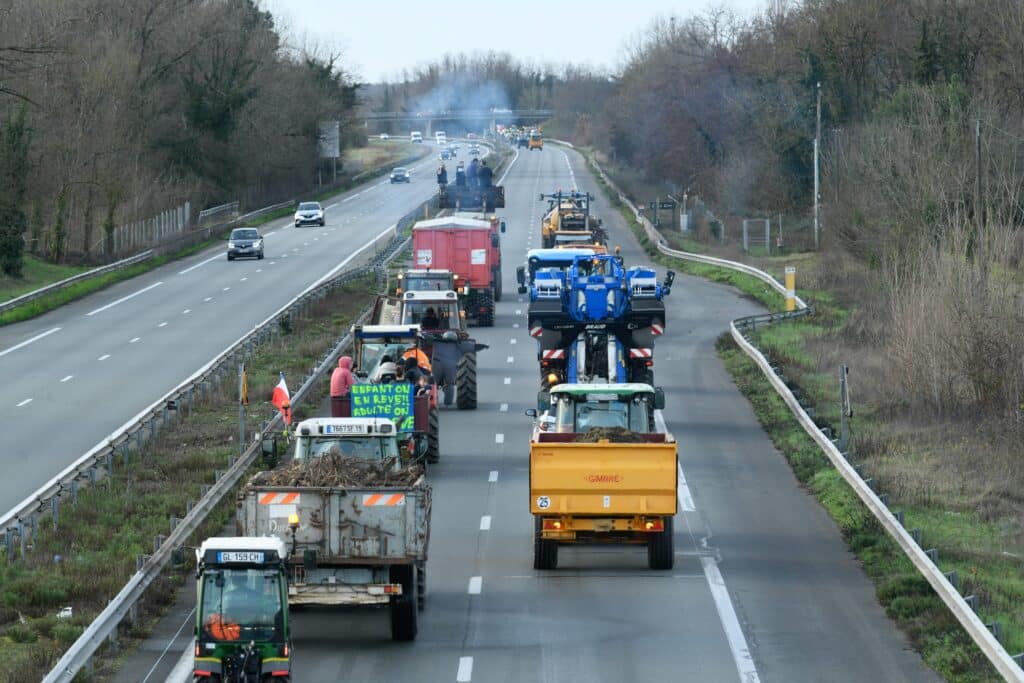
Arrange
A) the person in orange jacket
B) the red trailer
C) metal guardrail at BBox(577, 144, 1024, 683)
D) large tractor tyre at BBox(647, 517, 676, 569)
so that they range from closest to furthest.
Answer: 1. metal guardrail at BBox(577, 144, 1024, 683)
2. large tractor tyre at BBox(647, 517, 676, 569)
3. the person in orange jacket
4. the red trailer

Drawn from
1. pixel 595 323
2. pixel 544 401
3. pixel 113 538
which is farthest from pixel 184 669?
pixel 595 323

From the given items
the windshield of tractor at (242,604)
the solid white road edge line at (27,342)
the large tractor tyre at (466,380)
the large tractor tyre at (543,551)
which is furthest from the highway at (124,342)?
the windshield of tractor at (242,604)

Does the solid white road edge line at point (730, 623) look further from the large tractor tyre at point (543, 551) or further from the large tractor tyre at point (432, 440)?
the large tractor tyre at point (432, 440)

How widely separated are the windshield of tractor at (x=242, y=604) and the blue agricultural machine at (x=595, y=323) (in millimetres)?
19003

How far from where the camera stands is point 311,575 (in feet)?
55.6

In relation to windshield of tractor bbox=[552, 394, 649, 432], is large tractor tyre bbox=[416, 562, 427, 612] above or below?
below

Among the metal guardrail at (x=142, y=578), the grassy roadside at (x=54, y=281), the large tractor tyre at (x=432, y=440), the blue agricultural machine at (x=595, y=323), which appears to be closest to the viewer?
the metal guardrail at (x=142, y=578)

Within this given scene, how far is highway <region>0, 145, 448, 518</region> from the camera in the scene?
32.4 metres

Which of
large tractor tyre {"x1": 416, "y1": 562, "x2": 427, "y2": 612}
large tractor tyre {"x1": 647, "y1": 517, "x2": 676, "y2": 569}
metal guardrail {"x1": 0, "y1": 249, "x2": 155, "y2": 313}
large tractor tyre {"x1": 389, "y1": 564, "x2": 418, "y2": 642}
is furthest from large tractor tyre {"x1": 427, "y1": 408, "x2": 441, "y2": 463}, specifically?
metal guardrail {"x1": 0, "y1": 249, "x2": 155, "y2": 313}

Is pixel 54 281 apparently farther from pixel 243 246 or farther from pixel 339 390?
pixel 339 390

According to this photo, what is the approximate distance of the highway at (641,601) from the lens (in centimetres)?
1647

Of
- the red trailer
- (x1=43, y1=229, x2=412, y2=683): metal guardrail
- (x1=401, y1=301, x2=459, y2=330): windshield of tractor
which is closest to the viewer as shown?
(x1=43, y1=229, x2=412, y2=683): metal guardrail

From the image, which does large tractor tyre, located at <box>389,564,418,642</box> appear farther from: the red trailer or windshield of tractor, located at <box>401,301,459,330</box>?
the red trailer

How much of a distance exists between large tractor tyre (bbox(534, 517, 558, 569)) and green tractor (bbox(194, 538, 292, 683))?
706 cm
